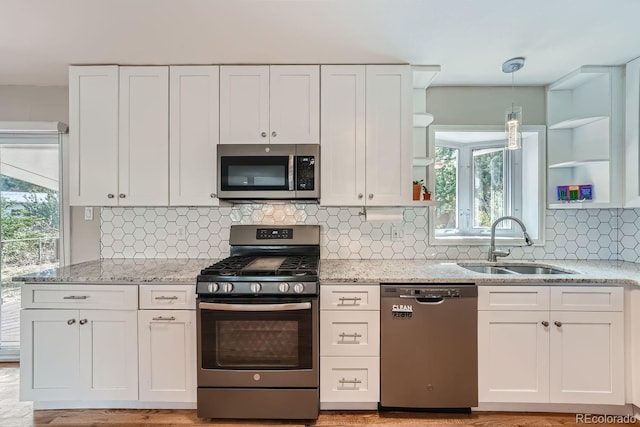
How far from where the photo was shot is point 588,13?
1.89m

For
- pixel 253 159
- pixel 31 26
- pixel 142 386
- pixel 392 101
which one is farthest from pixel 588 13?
pixel 142 386

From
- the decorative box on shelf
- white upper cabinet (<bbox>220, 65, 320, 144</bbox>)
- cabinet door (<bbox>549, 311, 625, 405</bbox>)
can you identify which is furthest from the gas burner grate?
the decorative box on shelf

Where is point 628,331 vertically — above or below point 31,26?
below

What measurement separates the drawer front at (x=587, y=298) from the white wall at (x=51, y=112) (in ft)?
11.4

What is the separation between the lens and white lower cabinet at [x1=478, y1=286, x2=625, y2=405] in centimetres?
211

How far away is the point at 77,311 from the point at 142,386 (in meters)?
0.63

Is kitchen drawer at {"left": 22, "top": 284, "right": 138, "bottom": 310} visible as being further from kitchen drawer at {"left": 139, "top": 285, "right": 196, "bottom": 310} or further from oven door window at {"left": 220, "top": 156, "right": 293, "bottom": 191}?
oven door window at {"left": 220, "top": 156, "right": 293, "bottom": 191}

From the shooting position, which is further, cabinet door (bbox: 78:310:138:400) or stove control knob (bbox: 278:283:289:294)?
cabinet door (bbox: 78:310:138:400)

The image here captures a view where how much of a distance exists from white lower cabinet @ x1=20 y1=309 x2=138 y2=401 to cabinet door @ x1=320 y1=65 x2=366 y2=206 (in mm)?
1582

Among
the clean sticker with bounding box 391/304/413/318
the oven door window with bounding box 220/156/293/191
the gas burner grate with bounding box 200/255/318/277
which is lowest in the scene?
the clean sticker with bounding box 391/304/413/318

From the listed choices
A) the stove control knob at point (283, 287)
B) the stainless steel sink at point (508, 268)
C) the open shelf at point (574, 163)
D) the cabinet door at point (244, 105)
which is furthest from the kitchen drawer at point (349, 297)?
the open shelf at point (574, 163)

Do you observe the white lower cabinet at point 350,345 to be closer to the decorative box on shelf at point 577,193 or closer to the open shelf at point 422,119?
the open shelf at point 422,119

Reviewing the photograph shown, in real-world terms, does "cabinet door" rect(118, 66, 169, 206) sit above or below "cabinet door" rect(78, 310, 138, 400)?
above

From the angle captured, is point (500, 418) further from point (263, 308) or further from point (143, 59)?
point (143, 59)
